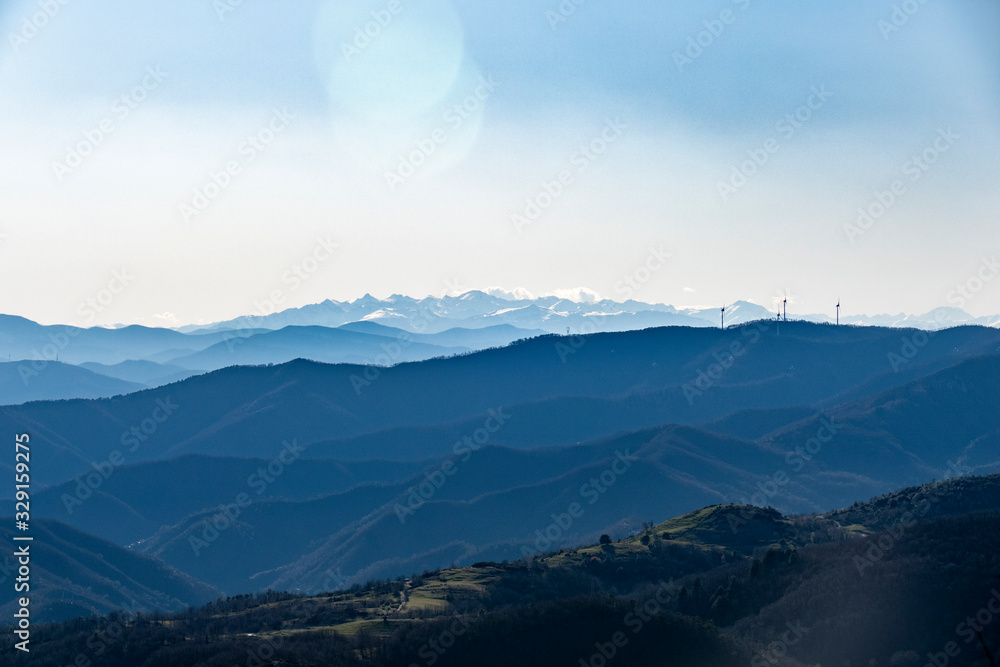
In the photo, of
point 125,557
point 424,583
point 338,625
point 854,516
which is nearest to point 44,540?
point 125,557

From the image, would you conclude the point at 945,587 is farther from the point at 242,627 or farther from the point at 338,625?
the point at 242,627

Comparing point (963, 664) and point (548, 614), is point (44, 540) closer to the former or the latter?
point (548, 614)

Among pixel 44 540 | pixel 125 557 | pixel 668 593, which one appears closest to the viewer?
pixel 668 593

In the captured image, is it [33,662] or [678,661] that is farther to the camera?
[33,662]

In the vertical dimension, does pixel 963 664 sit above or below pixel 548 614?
below

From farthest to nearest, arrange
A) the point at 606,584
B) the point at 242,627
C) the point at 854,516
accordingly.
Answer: the point at 854,516 < the point at 606,584 < the point at 242,627
